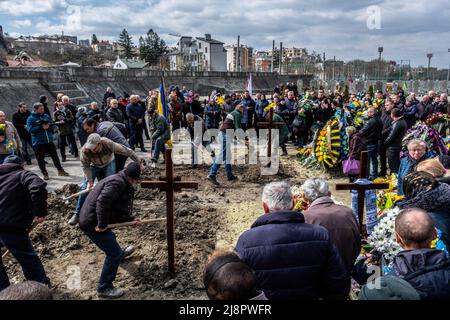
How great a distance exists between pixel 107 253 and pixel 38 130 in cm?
517

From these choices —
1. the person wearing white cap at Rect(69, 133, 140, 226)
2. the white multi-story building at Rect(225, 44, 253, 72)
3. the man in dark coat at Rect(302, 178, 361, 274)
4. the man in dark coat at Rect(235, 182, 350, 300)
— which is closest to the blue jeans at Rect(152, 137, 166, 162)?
the person wearing white cap at Rect(69, 133, 140, 226)

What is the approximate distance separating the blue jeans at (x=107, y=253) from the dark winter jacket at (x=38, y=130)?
503 cm

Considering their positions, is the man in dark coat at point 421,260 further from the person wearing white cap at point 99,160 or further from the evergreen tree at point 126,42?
the evergreen tree at point 126,42

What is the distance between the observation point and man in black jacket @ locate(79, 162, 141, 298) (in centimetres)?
391

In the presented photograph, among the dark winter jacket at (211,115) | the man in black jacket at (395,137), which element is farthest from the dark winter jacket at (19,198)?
the dark winter jacket at (211,115)

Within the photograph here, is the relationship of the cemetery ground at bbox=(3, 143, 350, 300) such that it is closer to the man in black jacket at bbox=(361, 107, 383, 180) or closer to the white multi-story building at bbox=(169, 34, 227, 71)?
the man in black jacket at bbox=(361, 107, 383, 180)

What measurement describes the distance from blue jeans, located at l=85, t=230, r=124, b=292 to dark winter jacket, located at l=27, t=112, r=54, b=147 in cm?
503

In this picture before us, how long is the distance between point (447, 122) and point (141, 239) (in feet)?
28.0

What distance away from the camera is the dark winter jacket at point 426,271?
2045mm

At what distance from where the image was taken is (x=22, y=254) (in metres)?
4.04

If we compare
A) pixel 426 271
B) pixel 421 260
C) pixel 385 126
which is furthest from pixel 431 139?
pixel 426 271

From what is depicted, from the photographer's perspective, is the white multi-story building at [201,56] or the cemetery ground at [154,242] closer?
the cemetery ground at [154,242]

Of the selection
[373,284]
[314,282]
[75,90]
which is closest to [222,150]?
[314,282]

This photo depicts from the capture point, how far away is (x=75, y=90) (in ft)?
59.7
